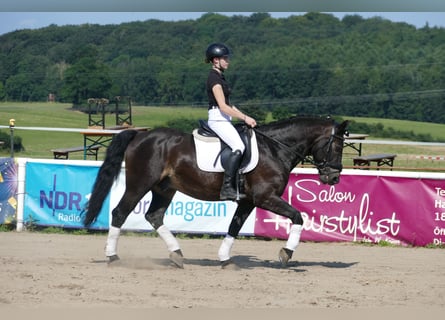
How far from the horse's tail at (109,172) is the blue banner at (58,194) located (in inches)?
116

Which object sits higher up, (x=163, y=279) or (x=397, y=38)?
(x=397, y=38)

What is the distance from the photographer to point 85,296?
555 centimetres

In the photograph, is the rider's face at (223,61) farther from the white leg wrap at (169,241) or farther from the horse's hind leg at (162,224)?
the white leg wrap at (169,241)

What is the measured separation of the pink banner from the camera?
9.98 meters

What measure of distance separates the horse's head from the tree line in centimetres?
645

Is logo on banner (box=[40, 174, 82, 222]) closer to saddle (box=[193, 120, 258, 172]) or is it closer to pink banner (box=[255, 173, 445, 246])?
pink banner (box=[255, 173, 445, 246])

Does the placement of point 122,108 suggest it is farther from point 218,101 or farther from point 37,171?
point 218,101

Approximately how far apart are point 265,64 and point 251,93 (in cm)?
96

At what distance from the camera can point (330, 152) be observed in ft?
24.9

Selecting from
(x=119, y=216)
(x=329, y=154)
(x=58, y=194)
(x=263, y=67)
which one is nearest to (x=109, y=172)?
(x=119, y=216)

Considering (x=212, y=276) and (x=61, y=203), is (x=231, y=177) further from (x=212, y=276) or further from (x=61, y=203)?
(x=61, y=203)

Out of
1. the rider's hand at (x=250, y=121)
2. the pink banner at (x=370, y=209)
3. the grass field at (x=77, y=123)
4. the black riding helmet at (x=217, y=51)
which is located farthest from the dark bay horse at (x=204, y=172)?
the grass field at (x=77, y=123)

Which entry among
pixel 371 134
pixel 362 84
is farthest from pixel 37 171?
pixel 362 84

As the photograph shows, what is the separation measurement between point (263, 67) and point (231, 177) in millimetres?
13537
